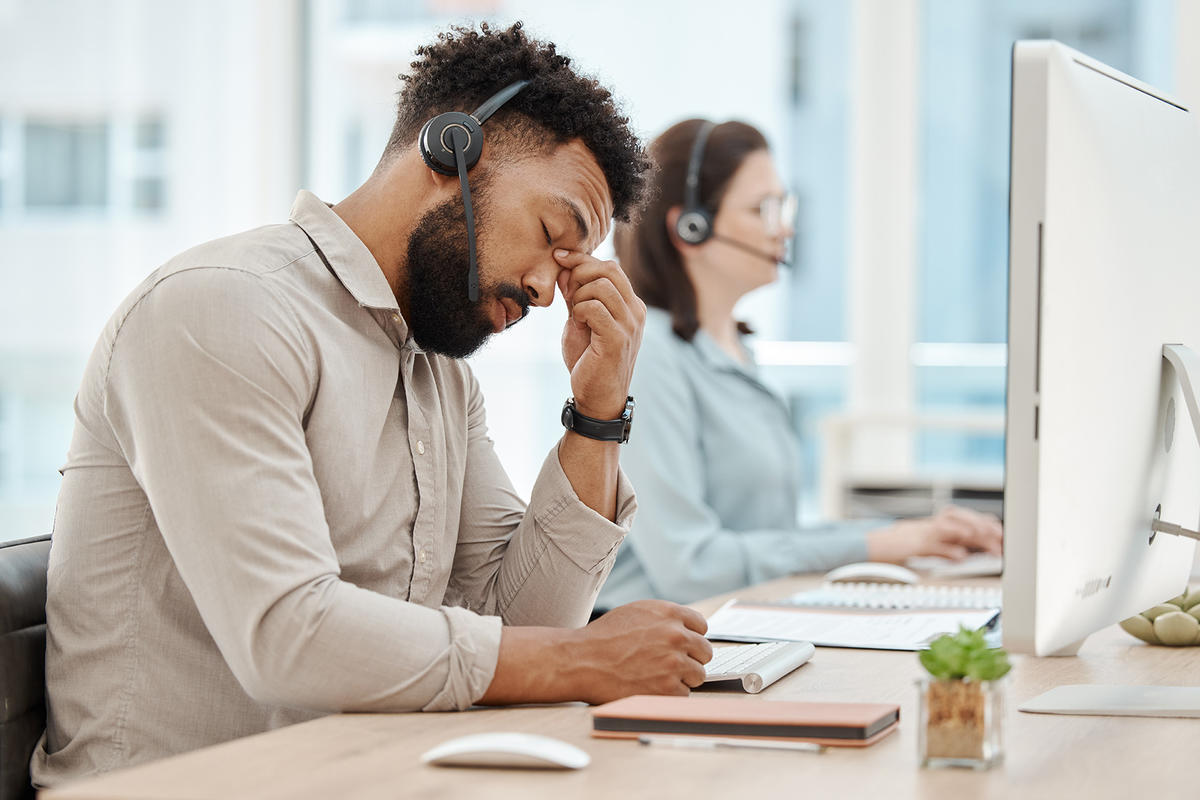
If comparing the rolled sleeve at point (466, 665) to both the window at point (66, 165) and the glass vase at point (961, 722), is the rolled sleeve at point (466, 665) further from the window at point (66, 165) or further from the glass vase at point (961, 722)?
the window at point (66, 165)

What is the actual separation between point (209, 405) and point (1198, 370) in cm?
83

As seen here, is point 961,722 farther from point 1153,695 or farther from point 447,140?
point 447,140

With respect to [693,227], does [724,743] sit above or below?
below

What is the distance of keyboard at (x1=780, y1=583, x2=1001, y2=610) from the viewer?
1.71m

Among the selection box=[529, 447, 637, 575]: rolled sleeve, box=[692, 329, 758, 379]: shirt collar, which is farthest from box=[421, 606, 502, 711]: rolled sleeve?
box=[692, 329, 758, 379]: shirt collar

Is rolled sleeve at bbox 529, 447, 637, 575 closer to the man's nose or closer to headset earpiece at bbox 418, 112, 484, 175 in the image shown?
the man's nose

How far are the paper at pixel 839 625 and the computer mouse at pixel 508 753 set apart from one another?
0.60 m

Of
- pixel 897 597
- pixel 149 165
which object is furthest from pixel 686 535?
pixel 149 165

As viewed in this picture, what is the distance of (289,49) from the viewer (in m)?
4.10

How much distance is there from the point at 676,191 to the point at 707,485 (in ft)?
1.88

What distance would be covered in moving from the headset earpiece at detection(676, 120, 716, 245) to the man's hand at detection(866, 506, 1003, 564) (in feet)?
2.17

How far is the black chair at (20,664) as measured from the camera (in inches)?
45.3

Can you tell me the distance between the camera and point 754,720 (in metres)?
0.92

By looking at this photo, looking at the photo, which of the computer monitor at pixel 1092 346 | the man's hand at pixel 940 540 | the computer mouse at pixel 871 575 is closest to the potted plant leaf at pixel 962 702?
the computer monitor at pixel 1092 346
